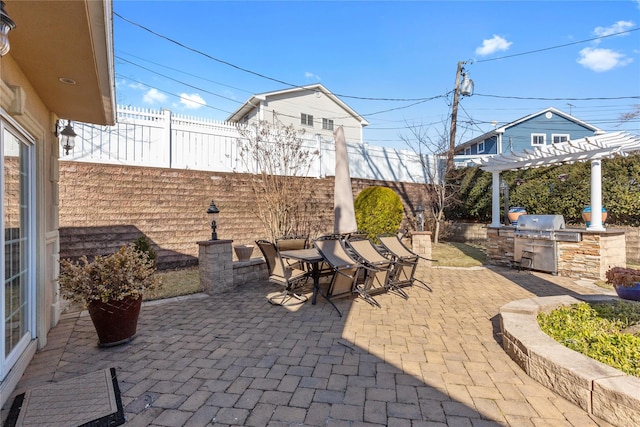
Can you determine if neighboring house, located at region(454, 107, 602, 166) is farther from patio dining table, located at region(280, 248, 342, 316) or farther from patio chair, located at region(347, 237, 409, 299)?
patio dining table, located at region(280, 248, 342, 316)

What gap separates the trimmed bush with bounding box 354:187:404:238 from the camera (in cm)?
802

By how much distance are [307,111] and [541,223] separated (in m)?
14.5

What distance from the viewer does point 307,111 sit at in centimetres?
1862

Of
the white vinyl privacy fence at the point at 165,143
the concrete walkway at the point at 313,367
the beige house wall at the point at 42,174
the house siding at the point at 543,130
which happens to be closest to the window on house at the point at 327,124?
the white vinyl privacy fence at the point at 165,143

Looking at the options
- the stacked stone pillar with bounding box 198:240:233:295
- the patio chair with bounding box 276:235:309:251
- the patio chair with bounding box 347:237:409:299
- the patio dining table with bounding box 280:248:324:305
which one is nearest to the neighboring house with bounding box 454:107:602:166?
the patio chair with bounding box 347:237:409:299

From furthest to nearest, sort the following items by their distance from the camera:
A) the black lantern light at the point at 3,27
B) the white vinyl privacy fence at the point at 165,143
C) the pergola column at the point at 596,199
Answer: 1. the white vinyl privacy fence at the point at 165,143
2. the pergola column at the point at 596,199
3. the black lantern light at the point at 3,27

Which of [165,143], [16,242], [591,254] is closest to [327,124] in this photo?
[165,143]

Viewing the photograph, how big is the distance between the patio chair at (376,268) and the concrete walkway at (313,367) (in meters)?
0.41

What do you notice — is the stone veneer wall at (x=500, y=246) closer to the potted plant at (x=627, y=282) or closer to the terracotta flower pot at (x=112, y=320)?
the potted plant at (x=627, y=282)

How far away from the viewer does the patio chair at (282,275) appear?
4.51m

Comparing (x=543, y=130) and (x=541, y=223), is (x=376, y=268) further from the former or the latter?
(x=543, y=130)

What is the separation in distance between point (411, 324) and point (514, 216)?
6514 mm

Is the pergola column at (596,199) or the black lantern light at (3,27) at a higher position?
the black lantern light at (3,27)

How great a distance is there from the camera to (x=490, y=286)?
5.54 metres
